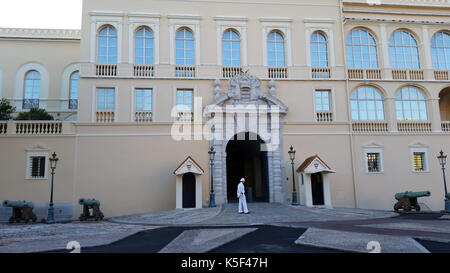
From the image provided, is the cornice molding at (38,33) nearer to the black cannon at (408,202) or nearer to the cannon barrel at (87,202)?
the cannon barrel at (87,202)

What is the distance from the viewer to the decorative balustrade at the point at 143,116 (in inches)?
797

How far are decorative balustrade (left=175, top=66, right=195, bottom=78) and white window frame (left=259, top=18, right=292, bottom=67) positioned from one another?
5.06m

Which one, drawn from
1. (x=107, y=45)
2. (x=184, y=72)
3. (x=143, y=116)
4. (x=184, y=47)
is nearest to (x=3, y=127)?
(x=107, y=45)

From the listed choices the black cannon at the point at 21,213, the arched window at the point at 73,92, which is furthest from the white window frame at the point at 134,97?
the black cannon at the point at 21,213

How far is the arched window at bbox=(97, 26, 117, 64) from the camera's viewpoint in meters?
20.8

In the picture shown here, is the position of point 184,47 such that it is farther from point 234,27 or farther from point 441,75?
point 441,75

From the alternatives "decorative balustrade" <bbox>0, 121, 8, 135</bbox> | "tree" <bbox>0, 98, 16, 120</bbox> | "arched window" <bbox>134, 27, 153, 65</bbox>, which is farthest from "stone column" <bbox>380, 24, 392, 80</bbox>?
"tree" <bbox>0, 98, 16, 120</bbox>

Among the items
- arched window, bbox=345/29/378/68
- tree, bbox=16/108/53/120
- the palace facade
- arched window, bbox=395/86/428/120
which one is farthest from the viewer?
arched window, bbox=345/29/378/68

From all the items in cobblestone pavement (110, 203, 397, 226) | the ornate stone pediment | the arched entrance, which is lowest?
cobblestone pavement (110, 203, 397, 226)

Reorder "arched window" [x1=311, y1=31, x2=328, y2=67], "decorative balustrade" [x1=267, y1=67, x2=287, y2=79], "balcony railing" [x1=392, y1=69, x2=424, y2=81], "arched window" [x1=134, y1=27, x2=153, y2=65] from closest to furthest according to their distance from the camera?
1. "arched window" [x1=134, y1=27, x2=153, y2=65]
2. "decorative balustrade" [x1=267, y1=67, x2=287, y2=79]
3. "arched window" [x1=311, y1=31, x2=328, y2=67]
4. "balcony railing" [x1=392, y1=69, x2=424, y2=81]

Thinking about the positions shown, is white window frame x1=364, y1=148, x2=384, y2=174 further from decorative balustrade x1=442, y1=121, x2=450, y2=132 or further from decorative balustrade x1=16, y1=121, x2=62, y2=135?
decorative balustrade x1=16, y1=121, x2=62, y2=135
